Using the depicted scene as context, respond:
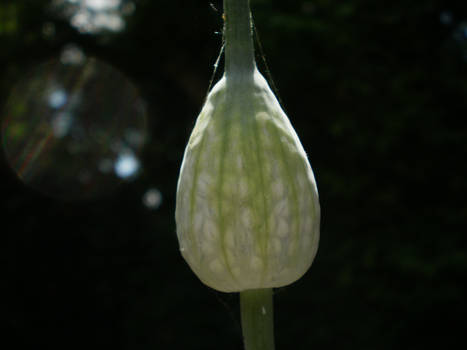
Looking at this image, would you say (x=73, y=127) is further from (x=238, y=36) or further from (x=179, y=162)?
(x=238, y=36)

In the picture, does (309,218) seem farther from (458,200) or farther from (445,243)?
(458,200)

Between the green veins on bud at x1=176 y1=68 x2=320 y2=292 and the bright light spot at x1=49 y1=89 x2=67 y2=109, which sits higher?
the bright light spot at x1=49 y1=89 x2=67 y2=109

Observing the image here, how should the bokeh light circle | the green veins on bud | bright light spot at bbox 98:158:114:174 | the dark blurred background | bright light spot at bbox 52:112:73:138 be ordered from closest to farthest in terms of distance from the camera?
1. the green veins on bud
2. the dark blurred background
3. the bokeh light circle
4. bright light spot at bbox 98:158:114:174
5. bright light spot at bbox 52:112:73:138

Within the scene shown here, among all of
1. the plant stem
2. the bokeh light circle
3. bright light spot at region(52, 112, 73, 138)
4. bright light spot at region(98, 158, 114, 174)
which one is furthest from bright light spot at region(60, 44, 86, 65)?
the plant stem

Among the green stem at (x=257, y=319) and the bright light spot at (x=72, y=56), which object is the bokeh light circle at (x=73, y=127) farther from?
the green stem at (x=257, y=319)

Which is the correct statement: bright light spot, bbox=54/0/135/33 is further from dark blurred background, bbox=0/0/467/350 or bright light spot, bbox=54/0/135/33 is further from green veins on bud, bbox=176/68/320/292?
green veins on bud, bbox=176/68/320/292

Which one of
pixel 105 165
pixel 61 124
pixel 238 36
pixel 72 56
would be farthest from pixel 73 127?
pixel 238 36

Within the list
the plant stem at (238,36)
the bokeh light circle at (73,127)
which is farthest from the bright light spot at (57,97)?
the plant stem at (238,36)
